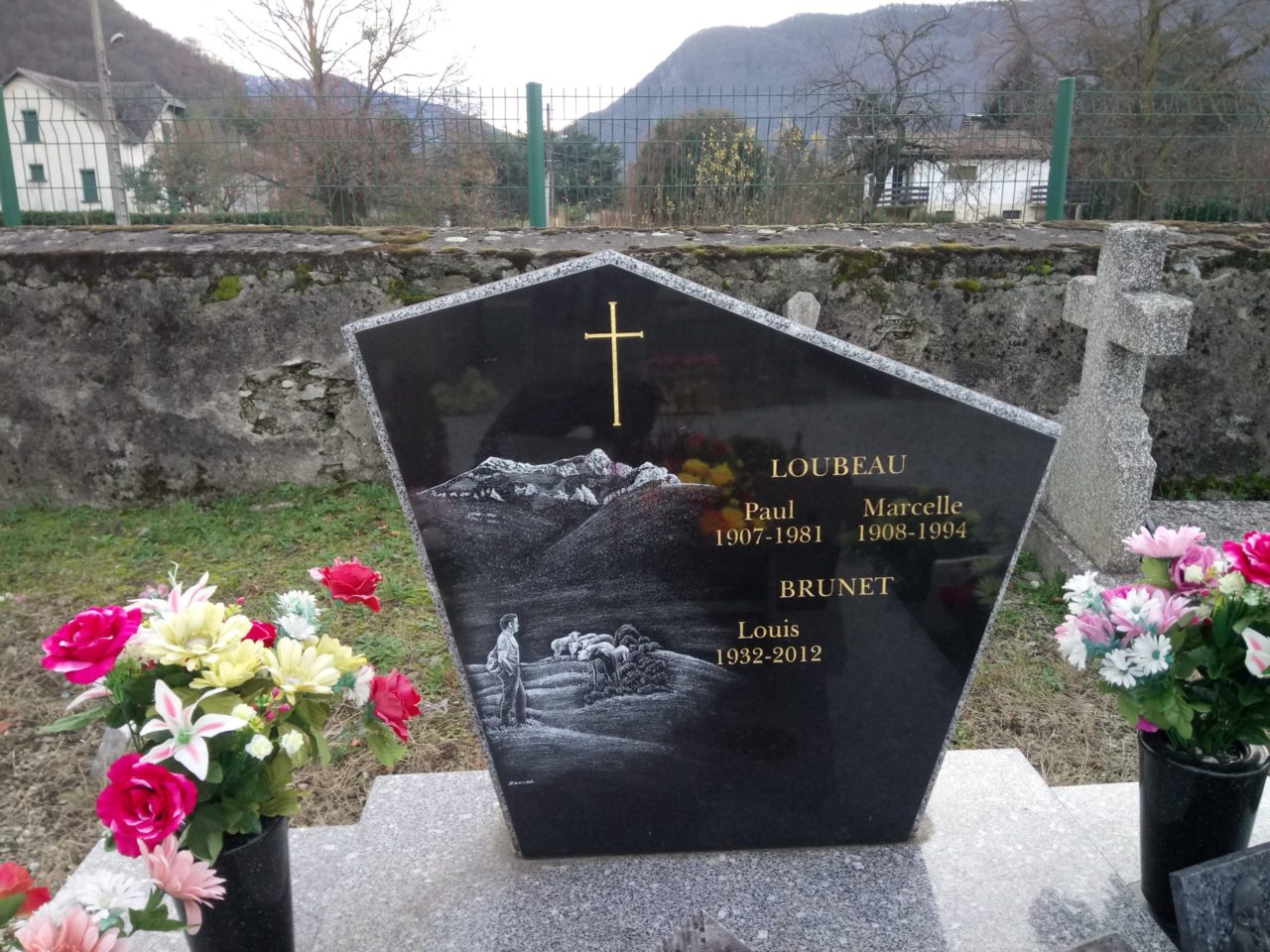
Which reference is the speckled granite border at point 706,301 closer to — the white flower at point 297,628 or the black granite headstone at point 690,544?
the black granite headstone at point 690,544

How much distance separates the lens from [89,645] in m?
1.70

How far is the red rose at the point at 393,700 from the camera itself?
2.00 m

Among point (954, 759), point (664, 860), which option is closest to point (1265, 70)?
point (954, 759)

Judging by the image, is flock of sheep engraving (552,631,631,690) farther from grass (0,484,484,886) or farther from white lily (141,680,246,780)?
white lily (141,680,246,780)

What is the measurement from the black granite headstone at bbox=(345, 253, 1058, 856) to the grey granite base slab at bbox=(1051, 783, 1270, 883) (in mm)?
480

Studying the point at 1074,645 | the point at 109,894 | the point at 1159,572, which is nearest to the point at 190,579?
the point at 109,894

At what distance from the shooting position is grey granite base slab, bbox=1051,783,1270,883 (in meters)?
2.39

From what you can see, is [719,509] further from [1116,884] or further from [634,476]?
[1116,884]

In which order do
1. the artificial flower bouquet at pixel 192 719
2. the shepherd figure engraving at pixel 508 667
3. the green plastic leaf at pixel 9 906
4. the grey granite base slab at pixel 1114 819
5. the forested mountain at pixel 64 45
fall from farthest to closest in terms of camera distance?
the forested mountain at pixel 64 45 → the grey granite base slab at pixel 1114 819 → the shepherd figure engraving at pixel 508 667 → the artificial flower bouquet at pixel 192 719 → the green plastic leaf at pixel 9 906

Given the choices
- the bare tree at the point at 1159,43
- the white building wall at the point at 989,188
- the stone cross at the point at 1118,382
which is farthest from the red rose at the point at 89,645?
the bare tree at the point at 1159,43

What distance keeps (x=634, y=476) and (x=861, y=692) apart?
76 centimetres

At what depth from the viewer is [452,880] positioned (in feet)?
7.44

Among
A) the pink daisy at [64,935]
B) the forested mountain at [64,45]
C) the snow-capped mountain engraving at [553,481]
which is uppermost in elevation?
the forested mountain at [64,45]

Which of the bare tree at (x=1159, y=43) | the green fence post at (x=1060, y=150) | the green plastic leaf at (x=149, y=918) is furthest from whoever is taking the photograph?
the bare tree at (x=1159, y=43)
